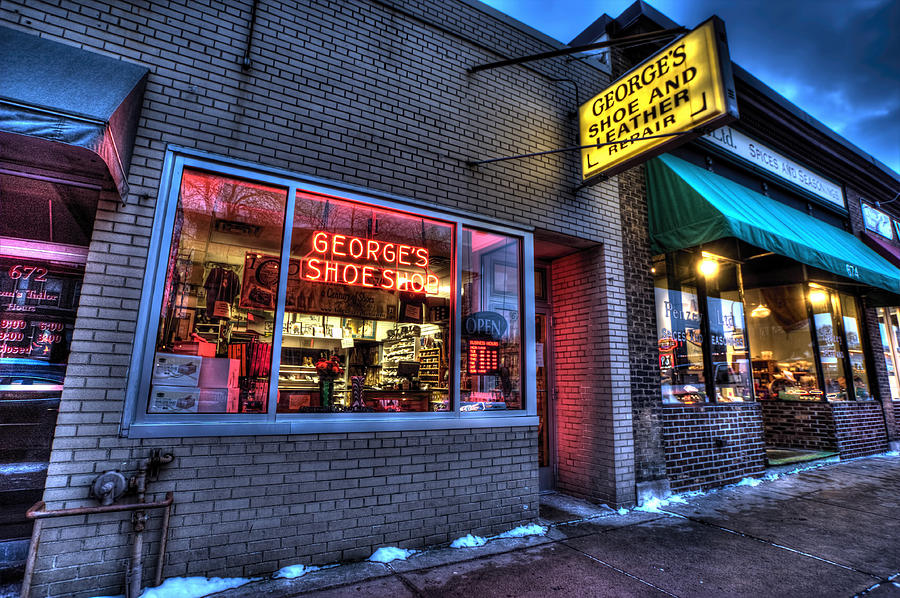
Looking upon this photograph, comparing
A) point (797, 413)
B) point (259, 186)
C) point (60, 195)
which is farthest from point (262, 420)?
point (797, 413)

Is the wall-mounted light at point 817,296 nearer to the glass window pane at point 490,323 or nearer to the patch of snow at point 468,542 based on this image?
the glass window pane at point 490,323

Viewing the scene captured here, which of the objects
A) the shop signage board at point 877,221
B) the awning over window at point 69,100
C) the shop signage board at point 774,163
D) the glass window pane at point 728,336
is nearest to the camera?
the awning over window at point 69,100

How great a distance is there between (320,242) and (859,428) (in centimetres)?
1058

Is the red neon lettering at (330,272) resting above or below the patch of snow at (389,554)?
above

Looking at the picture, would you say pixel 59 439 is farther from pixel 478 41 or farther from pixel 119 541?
pixel 478 41

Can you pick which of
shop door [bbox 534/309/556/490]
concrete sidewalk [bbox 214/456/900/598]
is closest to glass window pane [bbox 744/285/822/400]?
concrete sidewalk [bbox 214/456/900/598]

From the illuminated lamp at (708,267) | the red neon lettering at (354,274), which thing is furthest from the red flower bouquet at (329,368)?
the illuminated lamp at (708,267)

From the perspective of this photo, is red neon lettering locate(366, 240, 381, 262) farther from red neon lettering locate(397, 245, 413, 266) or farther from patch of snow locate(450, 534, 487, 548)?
patch of snow locate(450, 534, 487, 548)

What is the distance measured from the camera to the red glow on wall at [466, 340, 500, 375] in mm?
4887

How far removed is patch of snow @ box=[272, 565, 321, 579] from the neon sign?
2.45m

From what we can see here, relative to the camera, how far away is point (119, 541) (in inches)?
122

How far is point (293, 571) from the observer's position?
138 inches

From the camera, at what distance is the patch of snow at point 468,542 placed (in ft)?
13.6

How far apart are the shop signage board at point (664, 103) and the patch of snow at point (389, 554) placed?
4366 mm
